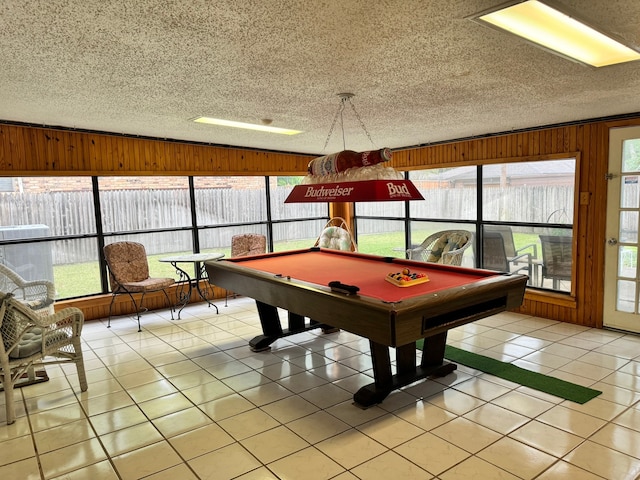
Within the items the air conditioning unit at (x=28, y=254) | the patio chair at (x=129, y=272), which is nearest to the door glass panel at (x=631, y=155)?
the patio chair at (x=129, y=272)

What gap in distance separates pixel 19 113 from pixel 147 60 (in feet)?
8.50

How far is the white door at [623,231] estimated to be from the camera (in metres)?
4.54

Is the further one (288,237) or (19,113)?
(288,237)

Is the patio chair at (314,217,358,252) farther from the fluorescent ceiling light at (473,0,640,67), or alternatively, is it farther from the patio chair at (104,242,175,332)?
the fluorescent ceiling light at (473,0,640,67)

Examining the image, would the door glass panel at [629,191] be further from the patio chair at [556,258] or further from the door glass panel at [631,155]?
the patio chair at [556,258]

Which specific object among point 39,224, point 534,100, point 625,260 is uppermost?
point 534,100

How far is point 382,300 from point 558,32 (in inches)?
70.2

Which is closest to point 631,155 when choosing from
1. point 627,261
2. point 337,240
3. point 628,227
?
point 628,227

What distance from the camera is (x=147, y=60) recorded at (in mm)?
3096

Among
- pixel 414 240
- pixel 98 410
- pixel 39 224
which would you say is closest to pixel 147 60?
pixel 98 410

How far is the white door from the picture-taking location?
4.54 metres

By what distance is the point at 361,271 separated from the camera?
13.3 feet

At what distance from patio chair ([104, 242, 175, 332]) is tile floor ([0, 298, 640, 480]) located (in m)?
0.99

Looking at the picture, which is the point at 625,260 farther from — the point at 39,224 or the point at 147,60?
the point at 39,224
